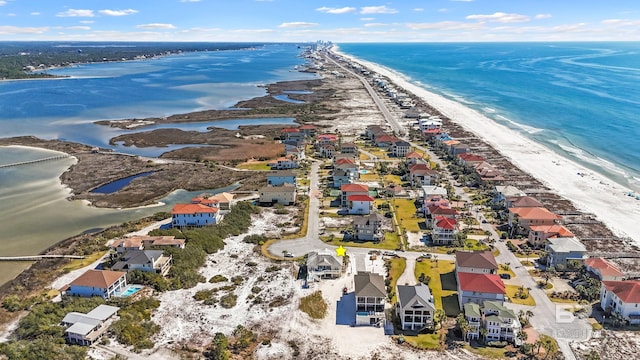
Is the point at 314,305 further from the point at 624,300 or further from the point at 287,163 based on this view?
the point at 287,163

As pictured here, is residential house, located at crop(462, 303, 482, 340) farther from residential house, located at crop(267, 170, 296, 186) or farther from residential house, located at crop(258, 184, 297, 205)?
residential house, located at crop(267, 170, 296, 186)

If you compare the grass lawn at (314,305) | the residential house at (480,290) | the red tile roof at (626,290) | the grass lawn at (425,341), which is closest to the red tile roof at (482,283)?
the residential house at (480,290)

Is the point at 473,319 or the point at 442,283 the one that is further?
the point at 442,283

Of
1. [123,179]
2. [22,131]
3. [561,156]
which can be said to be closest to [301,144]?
[123,179]

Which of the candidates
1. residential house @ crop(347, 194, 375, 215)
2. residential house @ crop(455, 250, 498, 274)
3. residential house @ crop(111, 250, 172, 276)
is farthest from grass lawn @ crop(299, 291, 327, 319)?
residential house @ crop(347, 194, 375, 215)

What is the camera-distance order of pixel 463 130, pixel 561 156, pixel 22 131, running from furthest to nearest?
pixel 22 131
pixel 463 130
pixel 561 156

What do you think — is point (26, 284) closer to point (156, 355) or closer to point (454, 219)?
point (156, 355)

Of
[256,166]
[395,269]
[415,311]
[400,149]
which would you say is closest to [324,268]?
[395,269]

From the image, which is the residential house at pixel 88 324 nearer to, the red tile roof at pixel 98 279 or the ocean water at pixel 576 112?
the red tile roof at pixel 98 279
